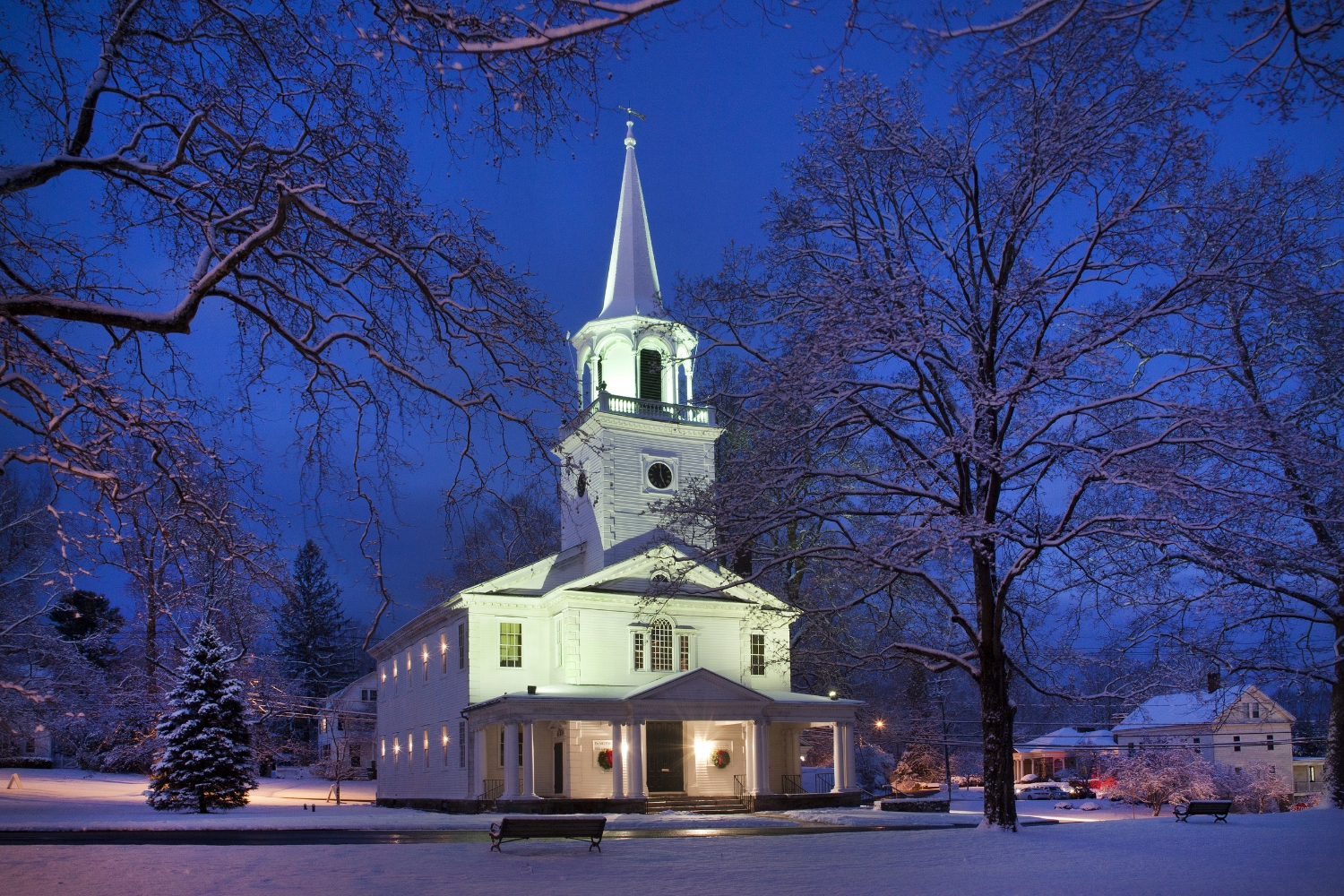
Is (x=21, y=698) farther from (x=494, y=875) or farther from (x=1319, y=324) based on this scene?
(x=1319, y=324)

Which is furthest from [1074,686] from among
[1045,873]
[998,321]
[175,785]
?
[175,785]

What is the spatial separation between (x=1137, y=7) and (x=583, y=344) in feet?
102

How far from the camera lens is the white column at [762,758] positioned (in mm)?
31922

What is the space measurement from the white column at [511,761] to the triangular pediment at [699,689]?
3447mm

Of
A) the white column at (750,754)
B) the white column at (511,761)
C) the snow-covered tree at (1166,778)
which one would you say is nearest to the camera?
the white column at (511,761)

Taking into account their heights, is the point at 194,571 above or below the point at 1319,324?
below

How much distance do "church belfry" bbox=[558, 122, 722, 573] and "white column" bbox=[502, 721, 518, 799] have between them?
276 inches

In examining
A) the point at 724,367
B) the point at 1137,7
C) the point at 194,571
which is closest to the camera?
the point at 1137,7

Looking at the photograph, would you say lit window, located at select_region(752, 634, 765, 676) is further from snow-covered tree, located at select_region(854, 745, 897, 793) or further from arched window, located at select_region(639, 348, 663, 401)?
snow-covered tree, located at select_region(854, 745, 897, 793)

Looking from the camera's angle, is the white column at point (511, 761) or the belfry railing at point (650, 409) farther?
the belfry railing at point (650, 409)

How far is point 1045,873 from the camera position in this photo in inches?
478

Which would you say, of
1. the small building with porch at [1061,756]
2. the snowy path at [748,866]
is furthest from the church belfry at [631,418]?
the small building with porch at [1061,756]

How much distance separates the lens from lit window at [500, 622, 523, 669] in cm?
3372

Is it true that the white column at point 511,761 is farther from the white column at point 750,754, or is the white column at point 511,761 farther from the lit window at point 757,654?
the lit window at point 757,654
